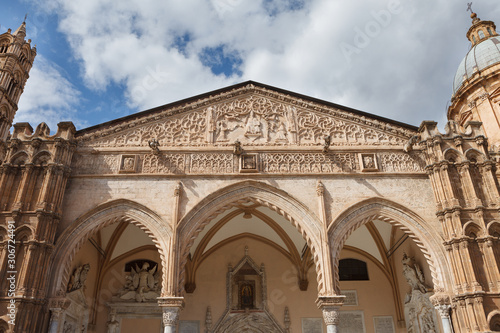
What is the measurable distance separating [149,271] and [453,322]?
10.9 m

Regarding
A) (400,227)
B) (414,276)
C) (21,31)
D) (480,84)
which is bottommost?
(414,276)

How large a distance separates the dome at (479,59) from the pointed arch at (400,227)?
1139cm

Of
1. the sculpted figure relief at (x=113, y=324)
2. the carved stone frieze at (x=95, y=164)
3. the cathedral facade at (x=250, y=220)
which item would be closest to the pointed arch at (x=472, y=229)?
the cathedral facade at (x=250, y=220)

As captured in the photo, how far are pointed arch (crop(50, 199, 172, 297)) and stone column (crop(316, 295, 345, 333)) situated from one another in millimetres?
4424

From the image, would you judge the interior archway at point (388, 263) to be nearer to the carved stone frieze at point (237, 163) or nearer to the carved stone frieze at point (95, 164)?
the carved stone frieze at point (237, 163)

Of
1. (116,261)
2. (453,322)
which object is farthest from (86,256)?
(453,322)

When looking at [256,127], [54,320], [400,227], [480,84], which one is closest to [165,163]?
[256,127]

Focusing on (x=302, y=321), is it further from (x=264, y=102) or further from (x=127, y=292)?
(x=264, y=102)

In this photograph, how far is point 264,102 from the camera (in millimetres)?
14539

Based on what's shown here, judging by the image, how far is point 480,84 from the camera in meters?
18.6

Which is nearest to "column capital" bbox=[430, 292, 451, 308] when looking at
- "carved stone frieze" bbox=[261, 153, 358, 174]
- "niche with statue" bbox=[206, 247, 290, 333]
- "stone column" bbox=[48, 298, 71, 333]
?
"carved stone frieze" bbox=[261, 153, 358, 174]

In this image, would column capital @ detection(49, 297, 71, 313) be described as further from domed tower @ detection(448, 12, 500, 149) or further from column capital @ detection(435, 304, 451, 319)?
domed tower @ detection(448, 12, 500, 149)

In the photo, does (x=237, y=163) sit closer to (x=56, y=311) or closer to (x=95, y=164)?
(x=95, y=164)

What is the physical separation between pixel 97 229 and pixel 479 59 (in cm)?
1948
